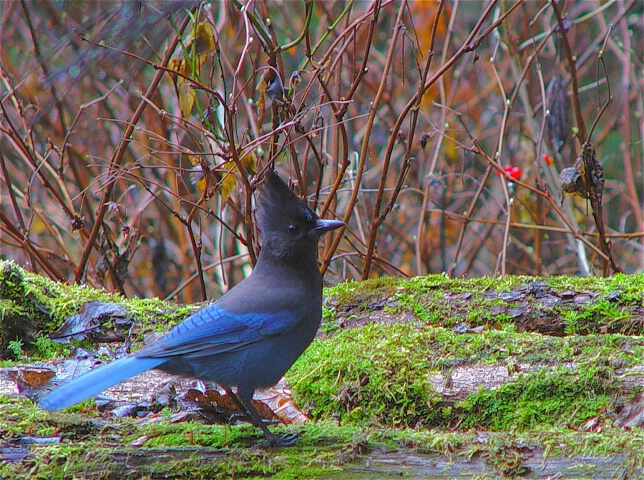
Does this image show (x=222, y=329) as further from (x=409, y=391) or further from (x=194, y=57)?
(x=194, y=57)

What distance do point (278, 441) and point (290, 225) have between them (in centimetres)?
119

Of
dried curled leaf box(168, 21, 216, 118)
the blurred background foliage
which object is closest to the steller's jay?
the blurred background foliage

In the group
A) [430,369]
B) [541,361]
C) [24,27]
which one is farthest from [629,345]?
[24,27]

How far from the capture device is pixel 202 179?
523 centimetres

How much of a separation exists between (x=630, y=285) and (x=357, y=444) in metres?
2.30

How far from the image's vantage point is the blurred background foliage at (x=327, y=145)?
520 cm

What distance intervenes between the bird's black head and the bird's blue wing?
0.42 metres

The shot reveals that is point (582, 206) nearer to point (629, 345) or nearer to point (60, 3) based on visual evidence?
point (629, 345)

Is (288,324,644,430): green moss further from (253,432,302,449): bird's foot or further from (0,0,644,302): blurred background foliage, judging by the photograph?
(0,0,644,302): blurred background foliage

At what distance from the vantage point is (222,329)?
3.73 m

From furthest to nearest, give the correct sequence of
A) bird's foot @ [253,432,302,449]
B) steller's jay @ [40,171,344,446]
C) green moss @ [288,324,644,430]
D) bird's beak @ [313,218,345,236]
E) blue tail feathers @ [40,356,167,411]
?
bird's beak @ [313,218,345,236] → green moss @ [288,324,644,430] → steller's jay @ [40,171,344,446] → bird's foot @ [253,432,302,449] → blue tail feathers @ [40,356,167,411]

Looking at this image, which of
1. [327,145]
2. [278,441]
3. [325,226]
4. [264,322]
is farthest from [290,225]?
[327,145]

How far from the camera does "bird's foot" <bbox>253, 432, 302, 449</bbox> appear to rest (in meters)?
3.30

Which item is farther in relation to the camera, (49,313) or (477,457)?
(49,313)
